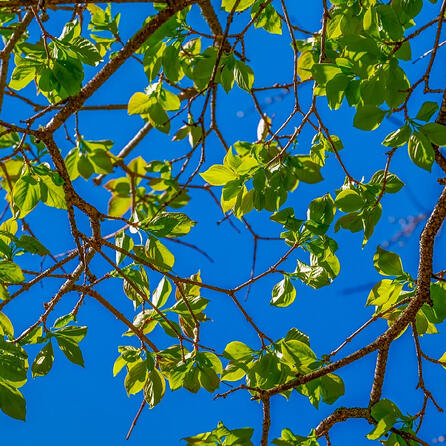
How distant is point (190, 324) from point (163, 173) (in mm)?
352

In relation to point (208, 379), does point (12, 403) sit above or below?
below

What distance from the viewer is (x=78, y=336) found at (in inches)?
38.5

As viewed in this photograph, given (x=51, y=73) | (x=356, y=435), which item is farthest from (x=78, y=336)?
(x=356, y=435)

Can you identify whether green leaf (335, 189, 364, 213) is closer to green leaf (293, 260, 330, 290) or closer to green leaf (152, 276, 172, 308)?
green leaf (293, 260, 330, 290)

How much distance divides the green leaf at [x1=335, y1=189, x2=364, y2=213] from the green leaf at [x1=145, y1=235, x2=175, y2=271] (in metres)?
0.28

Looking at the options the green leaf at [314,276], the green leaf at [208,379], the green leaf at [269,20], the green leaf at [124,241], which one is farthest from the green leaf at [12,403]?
the green leaf at [269,20]

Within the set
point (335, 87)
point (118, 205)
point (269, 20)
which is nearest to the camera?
point (335, 87)

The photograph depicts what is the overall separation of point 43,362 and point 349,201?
53 centimetres

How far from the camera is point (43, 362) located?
1011mm

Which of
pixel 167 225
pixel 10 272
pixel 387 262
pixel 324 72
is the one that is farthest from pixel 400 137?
pixel 10 272

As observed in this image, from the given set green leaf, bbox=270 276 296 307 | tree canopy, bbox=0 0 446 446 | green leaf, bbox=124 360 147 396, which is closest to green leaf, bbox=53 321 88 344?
tree canopy, bbox=0 0 446 446

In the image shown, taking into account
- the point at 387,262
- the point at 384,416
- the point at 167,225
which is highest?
the point at 387,262

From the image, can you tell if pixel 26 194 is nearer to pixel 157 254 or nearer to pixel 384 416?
pixel 157 254

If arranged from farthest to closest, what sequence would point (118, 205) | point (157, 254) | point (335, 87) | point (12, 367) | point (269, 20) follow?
point (118, 205)
point (269, 20)
point (157, 254)
point (335, 87)
point (12, 367)
